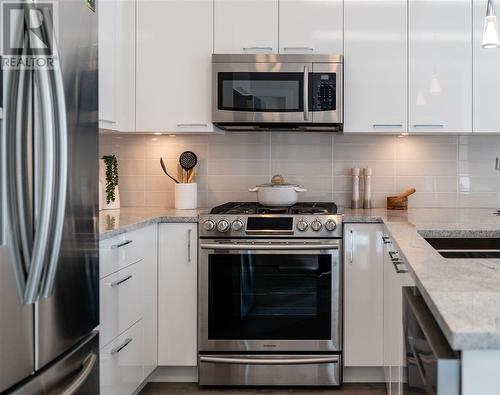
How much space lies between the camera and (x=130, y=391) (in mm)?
2602

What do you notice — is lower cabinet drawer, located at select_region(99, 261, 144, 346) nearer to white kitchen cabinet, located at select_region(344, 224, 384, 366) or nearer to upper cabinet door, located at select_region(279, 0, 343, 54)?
white kitchen cabinet, located at select_region(344, 224, 384, 366)

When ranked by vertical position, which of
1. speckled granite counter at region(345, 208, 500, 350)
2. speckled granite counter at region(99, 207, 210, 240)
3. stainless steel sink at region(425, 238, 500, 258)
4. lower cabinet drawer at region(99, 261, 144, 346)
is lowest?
lower cabinet drawer at region(99, 261, 144, 346)

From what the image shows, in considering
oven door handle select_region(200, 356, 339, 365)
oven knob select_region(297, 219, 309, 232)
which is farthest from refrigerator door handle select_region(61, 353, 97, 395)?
oven knob select_region(297, 219, 309, 232)

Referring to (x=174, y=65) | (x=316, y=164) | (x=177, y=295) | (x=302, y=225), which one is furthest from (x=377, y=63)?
(x=177, y=295)

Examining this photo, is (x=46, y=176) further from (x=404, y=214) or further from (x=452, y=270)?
(x=404, y=214)

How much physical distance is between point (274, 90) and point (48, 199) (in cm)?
187

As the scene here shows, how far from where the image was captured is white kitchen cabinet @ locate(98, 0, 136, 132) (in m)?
2.81

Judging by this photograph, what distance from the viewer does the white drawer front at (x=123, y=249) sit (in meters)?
2.25

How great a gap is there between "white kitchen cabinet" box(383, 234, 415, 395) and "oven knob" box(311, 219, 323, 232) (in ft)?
1.15

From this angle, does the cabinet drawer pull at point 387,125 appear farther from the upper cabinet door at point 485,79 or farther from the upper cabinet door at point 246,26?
the upper cabinet door at point 246,26

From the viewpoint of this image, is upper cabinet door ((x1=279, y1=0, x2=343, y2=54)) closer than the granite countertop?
No

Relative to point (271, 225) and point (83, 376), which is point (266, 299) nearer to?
point (271, 225)

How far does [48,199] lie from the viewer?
1.51m

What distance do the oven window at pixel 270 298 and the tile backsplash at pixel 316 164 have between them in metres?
0.75
